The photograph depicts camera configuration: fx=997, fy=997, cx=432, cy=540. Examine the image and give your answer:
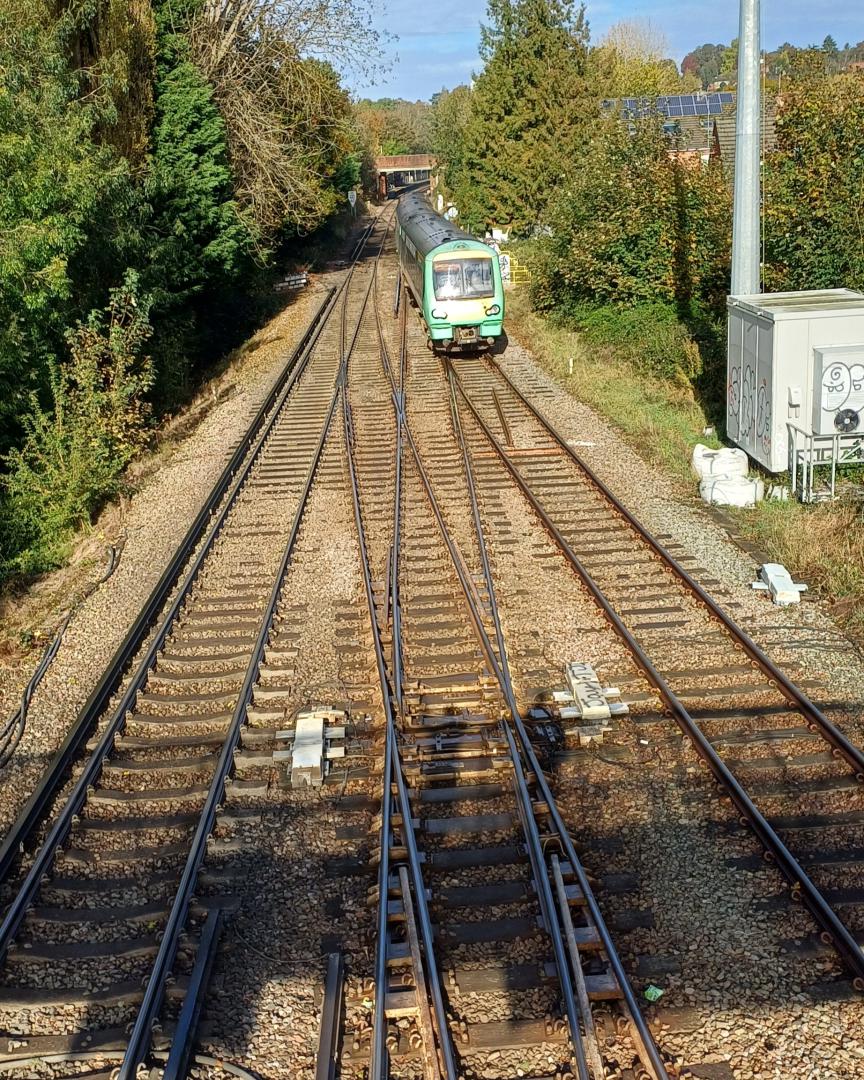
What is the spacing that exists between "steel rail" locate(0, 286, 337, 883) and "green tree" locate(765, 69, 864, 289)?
947 centimetres

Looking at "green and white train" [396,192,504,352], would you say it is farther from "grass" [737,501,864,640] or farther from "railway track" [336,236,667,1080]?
"railway track" [336,236,667,1080]

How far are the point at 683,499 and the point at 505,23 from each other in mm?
30723

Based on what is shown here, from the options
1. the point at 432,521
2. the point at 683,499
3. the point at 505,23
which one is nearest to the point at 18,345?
the point at 432,521

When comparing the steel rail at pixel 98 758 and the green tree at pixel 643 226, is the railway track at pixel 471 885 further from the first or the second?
the green tree at pixel 643 226

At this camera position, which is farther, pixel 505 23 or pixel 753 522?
pixel 505 23

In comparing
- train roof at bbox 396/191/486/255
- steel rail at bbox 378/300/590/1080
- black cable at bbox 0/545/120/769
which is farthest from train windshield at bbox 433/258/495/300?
black cable at bbox 0/545/120/769

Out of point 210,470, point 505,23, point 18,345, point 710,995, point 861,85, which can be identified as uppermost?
point 505,23

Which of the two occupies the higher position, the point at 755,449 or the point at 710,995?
the point at 755,449

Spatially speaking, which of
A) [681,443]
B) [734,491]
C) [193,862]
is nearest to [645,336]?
[681,443]

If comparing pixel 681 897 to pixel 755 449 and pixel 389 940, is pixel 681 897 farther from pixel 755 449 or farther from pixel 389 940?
pixel 755 449

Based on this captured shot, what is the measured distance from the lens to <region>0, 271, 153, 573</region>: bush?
1347 centimetres

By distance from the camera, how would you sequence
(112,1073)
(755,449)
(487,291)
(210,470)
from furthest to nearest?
(487,291), (210,470), (755,449), (112,1073)

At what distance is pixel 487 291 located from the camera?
65.9 feet

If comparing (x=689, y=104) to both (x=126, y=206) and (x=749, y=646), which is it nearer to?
(x=126, y=206)
